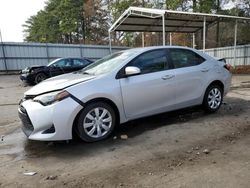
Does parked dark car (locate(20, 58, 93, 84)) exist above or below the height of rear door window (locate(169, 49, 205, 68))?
below

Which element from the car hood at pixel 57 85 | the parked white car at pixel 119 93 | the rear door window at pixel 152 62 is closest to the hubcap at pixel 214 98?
the parked white car at pixel 119 93

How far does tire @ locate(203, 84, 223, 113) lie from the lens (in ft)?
20.6

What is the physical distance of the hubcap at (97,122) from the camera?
4613 millimetres

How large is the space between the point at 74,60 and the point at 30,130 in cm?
1291

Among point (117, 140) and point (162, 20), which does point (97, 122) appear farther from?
point (162, 20)

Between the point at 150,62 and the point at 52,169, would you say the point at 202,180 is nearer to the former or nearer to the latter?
the point at 52,169

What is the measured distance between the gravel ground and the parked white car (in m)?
0.32

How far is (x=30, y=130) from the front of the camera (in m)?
4.54

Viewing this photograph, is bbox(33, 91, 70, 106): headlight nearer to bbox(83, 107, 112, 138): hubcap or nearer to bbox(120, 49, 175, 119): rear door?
bbox(83, 107, 112, 138): hubcap

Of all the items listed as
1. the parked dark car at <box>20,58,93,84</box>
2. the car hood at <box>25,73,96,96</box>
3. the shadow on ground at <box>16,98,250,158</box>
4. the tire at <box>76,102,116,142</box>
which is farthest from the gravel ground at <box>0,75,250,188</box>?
the parked dark car at <box>20,58,93,84</box>

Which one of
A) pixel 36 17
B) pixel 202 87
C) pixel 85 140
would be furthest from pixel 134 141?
pixel 36 17

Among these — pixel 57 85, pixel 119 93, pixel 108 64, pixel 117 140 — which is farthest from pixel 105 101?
pixel 108 64

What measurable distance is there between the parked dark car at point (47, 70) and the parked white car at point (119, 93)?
10574 mm

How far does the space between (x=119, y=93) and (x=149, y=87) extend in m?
0.66
